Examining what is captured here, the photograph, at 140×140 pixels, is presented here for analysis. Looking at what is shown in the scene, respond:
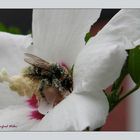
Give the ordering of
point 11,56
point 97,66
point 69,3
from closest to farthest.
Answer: point 97,66
point 11,56
point 69,3

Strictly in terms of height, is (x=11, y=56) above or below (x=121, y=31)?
below

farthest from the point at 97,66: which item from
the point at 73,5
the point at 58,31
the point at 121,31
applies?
the point at 73,5

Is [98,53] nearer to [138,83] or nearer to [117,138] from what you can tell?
[138,83]

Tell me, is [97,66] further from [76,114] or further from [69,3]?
[69,3]

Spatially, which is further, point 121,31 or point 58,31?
point 58,31

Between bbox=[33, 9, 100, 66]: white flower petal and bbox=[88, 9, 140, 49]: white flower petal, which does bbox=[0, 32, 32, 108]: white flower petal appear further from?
bbox=[88, 9, 140, 49]: white flower petal

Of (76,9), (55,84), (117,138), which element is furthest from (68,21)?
(117,138)

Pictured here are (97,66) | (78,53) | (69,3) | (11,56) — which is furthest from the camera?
(69,3)

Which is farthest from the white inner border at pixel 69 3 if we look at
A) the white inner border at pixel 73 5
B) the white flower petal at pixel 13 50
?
the white flower petal at pixel 13 50

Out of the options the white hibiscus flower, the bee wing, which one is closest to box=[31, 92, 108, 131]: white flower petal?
the white hibiscus flower
